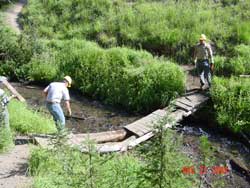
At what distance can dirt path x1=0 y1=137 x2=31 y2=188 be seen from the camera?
10.9 meters

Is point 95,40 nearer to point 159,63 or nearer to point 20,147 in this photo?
point 159,63

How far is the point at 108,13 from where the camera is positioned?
25922 millimetres

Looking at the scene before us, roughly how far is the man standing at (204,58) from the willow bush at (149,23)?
3.74 metres

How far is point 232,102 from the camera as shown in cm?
1580

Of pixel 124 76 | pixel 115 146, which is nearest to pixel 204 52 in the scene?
pixel 124 76

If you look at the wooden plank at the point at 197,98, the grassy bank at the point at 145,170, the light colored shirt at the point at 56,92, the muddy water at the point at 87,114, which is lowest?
the muddy water at the point at 87,114

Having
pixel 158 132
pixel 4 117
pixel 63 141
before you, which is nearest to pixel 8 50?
pixel 4 117

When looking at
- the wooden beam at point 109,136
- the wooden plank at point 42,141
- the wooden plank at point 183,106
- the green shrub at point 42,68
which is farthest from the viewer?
the green shrub at point 42,68

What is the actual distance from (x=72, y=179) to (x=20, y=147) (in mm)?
4998

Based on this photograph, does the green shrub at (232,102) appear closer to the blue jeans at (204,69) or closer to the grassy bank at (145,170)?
the blue jeans at (204,69)

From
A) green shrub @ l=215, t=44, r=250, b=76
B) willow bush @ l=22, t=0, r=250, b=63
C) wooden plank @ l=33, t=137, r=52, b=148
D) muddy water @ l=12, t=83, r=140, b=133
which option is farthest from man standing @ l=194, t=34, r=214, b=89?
wooden plank @ l=33, t=137, r=52, b=148

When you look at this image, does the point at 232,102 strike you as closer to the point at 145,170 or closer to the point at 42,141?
the point at 42,141

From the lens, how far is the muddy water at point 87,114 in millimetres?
16688

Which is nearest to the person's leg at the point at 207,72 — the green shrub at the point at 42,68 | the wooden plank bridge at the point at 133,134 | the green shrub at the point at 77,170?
the wooden plank bridge at the point at 133,134
